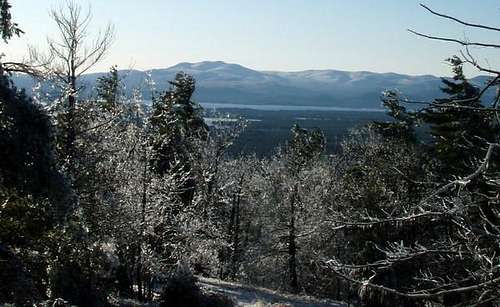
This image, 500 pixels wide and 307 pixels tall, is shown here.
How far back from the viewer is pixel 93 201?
15234 mm

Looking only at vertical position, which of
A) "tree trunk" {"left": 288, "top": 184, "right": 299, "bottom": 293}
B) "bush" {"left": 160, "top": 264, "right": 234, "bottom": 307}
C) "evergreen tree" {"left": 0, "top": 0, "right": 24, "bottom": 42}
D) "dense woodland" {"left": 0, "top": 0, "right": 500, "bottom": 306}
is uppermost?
"evergreen tree" {"left": 0, "top": 0, "right": 24, "bottom": 42}

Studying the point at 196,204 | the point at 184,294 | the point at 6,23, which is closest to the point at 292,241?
the point at 196,204

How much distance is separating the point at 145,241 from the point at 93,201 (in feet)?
19.2

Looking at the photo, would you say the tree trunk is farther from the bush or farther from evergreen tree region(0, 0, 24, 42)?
evergreen tree region(0, 0, 24, 42)

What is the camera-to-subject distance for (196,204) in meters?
24.9

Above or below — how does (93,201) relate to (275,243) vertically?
above

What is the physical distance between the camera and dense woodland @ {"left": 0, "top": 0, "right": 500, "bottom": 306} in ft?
11.6

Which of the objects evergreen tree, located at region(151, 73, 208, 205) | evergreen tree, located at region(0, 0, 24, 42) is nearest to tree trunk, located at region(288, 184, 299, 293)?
evergreen tree, located at region(151, 73, 208, 205)

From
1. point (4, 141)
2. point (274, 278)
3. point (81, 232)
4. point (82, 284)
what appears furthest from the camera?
point (274, 278)

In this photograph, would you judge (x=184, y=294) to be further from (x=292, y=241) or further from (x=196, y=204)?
(x=292, y=241)

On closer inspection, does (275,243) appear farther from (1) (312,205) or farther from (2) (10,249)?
(2) (10,249)

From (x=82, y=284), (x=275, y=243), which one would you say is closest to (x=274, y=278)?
(x=275, y=243)

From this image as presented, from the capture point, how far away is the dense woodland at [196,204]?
3.54m

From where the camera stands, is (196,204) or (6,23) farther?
(196,204)
